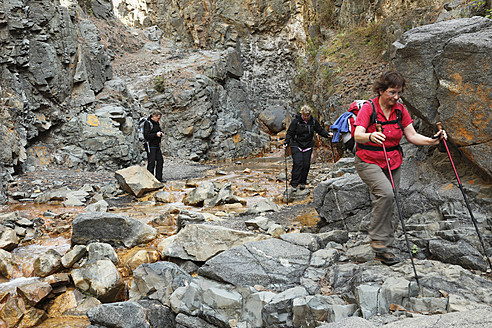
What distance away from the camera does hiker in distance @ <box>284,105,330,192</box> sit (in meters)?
8.45

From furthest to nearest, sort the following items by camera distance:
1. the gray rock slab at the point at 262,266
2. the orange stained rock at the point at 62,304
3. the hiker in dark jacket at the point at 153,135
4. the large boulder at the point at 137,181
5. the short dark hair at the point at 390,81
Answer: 1. the hiker in dark jacket at the point at 153,135
2. the large boulder at the point at 137,181
3. the orange stained rock at the point at 62,304
4. the gray rock slab at the point at 262,266
5. the short dark hair at the point at 390,81

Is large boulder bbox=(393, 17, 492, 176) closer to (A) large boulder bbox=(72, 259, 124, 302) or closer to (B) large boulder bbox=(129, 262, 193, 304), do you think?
(B) large boulder bbox=(129, 262, 193, 304)

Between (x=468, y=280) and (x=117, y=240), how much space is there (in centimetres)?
567

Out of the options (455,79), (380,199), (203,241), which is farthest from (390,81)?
(203,241)

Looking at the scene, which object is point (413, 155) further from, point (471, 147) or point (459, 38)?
point (459, 38)

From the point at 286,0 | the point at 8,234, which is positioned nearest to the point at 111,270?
the point at 8,234

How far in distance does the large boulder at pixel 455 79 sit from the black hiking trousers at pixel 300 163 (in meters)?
3.95

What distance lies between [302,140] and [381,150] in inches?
200

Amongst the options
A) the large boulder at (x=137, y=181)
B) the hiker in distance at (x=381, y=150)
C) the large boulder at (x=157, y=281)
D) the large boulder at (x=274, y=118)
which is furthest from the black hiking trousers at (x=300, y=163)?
the large boulder at (x=274, y=118)

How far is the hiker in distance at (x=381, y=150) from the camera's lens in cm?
358

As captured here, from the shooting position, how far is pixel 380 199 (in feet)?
11.8

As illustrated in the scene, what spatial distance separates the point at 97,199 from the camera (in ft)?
31.2

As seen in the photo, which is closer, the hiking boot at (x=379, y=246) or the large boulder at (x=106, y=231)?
the hiking boot at (x=379, y=246)

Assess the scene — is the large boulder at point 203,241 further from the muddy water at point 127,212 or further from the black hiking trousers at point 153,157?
the black hiking trousers at point 153,157
